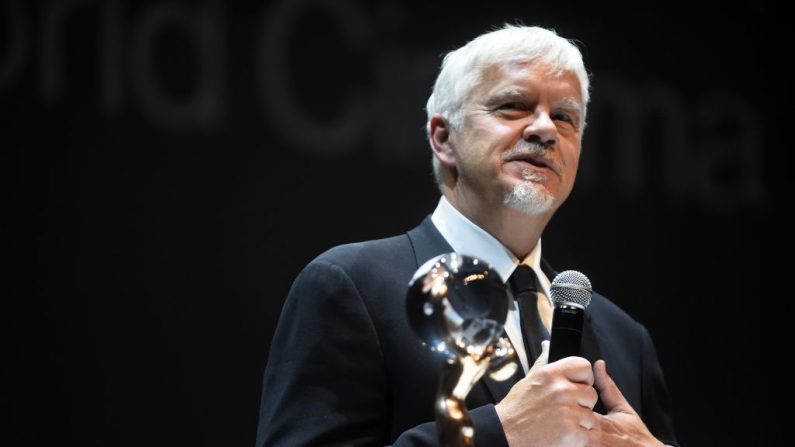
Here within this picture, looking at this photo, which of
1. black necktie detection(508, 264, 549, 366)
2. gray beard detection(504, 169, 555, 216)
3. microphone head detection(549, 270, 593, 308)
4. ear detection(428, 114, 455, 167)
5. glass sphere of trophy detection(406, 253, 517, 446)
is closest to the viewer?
glass sphere of trophy detection(406, 253, 517, 446)

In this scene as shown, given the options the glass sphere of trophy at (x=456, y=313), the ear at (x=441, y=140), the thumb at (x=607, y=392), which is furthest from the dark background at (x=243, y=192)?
the glass sphere of trophy at (x=456, y=313)

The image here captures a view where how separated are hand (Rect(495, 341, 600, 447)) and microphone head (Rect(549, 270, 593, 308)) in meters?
0.12

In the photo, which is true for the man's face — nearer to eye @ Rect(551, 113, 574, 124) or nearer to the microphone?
eye @ Rect(551, 113, 574, 124)

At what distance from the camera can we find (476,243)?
83.0 inches

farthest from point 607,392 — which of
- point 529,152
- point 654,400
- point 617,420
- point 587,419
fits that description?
point 529,152

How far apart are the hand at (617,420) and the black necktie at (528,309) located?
0.48ft

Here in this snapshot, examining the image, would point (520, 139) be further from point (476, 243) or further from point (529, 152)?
point (476, 243)

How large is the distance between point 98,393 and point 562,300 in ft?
5.06

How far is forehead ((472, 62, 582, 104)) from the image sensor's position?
6.95 feet

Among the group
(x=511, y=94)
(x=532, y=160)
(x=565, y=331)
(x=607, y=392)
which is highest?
(x=511, y=94)

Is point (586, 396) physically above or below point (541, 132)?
below

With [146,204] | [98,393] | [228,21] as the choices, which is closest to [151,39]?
[228,21]

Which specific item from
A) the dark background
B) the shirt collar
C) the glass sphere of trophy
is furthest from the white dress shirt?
the dark background

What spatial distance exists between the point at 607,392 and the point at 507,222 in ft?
1.36
